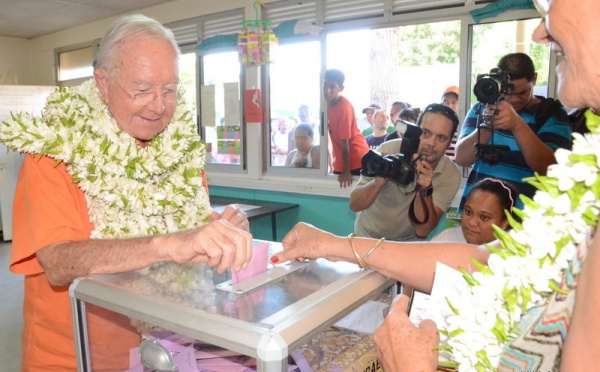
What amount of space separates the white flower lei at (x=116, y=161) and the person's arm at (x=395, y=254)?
45cm

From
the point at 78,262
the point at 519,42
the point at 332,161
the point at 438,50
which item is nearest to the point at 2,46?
the point at 332,161

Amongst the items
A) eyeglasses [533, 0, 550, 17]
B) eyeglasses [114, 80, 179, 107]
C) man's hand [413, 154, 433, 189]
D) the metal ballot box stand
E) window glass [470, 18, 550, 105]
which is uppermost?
window glass [470, 18, 550, 105]

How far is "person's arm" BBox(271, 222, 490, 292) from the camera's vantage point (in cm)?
123

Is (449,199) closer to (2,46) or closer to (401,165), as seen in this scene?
(401,165)

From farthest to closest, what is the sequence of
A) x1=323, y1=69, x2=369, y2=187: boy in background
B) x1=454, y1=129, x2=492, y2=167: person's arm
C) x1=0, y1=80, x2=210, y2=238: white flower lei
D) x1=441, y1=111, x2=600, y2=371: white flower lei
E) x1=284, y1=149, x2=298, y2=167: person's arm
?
x1=284, y1=149, x2=298, y2=167: person's arm
x1=323, y1=69, x2=369, y2=187: boy in background
x1=454, y1=129, x2=492, y2=167: person's arm
x1=0, y1=80, x2=210, y2=238: white flower lei
x1=441, y1=111, x2=600, y2=371: white flower lei

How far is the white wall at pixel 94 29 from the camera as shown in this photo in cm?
550

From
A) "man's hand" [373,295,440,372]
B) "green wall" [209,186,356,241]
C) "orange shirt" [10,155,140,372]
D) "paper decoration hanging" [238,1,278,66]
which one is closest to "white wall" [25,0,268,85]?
"paper decoration hanging" [238,1,278,66]

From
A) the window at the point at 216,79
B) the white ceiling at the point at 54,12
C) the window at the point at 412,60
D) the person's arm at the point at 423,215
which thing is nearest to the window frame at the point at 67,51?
the white ceiling at the point at 54,12

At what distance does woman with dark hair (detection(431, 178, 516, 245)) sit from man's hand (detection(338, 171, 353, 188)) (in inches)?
93.0

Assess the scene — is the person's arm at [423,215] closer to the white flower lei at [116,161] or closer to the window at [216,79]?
the white flower lei at [116,161]

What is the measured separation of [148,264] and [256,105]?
435 cm

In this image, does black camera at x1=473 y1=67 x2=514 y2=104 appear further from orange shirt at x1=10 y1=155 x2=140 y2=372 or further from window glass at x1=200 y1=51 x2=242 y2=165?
window glass at x1=200 y1=51 x2=242 y2=165

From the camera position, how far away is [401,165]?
2.62 m

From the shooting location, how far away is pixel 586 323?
23.3 inches
